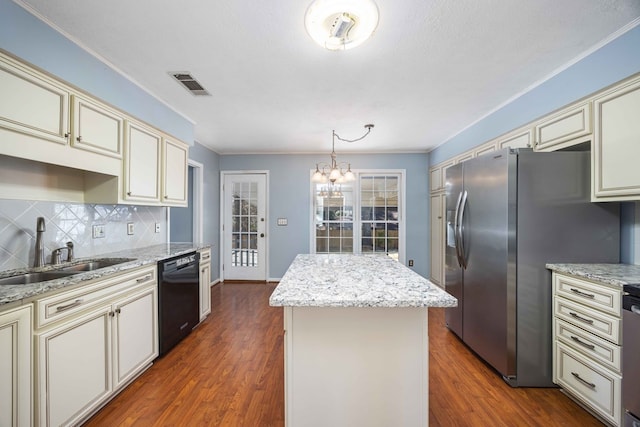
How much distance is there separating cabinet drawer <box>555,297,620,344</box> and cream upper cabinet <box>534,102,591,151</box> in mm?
1209

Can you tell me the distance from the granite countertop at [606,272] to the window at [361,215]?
2.99m

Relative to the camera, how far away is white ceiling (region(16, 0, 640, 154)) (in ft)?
4.91

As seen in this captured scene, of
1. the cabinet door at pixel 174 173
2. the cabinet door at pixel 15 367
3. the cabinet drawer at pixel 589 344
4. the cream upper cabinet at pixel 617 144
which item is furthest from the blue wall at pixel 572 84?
the cabinet door at pixel 15 367

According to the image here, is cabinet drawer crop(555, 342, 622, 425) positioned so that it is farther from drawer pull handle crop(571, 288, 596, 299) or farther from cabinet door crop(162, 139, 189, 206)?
cabinet door crop(162, 139, 189, 206)

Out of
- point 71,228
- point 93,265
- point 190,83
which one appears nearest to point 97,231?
point 71,228

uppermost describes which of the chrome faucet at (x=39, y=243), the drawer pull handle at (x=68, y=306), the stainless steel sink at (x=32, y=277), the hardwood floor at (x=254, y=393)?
the chrome faucet at (x=39, y=243)

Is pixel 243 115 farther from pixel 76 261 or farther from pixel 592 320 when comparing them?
pixel 592 320

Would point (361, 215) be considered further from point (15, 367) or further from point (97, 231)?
point (15, 367)

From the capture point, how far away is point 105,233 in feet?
7.84

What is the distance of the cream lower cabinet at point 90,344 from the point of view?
1354mm

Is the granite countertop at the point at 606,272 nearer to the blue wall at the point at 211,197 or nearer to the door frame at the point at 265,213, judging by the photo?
the door frame at the point at 265,213

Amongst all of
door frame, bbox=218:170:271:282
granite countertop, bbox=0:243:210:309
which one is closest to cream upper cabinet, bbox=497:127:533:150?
granite countertop, bbox=0:243:210:309

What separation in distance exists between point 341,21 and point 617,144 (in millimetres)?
1962

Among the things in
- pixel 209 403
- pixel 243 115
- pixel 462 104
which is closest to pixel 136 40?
pixel 243 115
